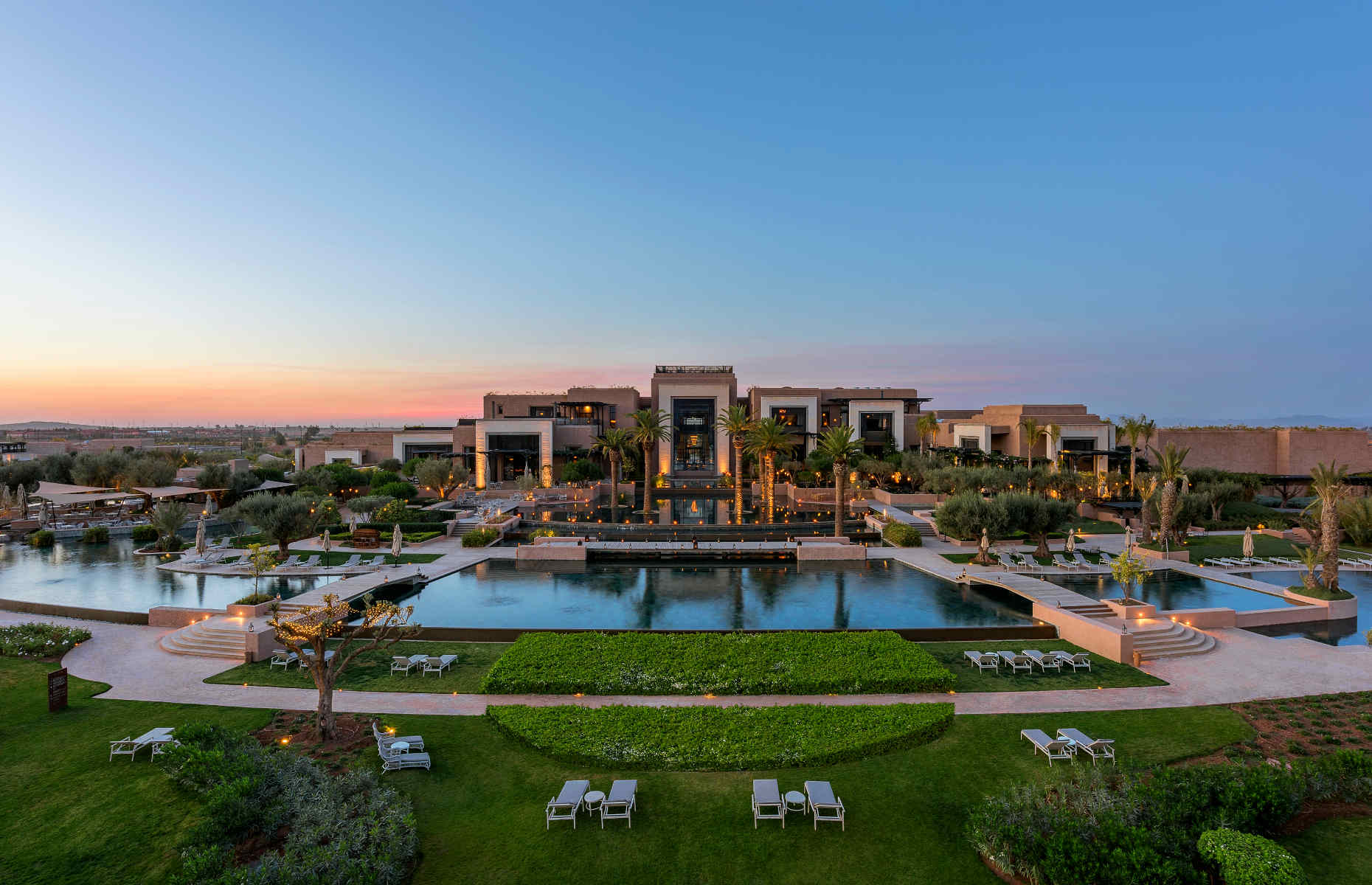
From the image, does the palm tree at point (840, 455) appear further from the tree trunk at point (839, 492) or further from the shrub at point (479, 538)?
the shrub at point (479, 538)

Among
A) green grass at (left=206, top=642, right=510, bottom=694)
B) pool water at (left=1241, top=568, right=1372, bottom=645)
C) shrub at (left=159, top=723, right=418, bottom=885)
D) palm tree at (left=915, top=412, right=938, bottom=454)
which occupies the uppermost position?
palm tree at (left=915, top=412, right=938, bottom=454)

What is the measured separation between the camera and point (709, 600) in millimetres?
20766

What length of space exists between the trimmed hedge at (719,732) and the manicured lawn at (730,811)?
200 mm

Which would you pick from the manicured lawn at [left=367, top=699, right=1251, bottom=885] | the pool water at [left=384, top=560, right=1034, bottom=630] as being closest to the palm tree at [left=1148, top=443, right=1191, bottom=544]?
the pool water at [left=384, top=560, right=1034, bottom=630]

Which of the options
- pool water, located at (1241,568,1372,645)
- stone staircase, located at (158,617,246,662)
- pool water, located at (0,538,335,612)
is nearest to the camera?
stone staircase, located at (158,617,246,662)

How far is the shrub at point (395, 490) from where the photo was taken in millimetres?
39750

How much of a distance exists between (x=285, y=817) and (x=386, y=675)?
6.11 m

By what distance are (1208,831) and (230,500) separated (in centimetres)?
4802

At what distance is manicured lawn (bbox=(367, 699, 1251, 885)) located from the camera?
7.78 meters

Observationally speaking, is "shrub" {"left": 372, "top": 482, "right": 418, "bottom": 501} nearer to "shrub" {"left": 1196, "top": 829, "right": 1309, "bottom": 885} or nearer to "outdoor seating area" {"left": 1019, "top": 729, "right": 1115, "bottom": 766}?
"outdoor seating area" {"left": 1019, "top": 729, "right": 1115, "bottom": 766}

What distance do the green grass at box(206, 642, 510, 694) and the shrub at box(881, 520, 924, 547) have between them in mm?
19471

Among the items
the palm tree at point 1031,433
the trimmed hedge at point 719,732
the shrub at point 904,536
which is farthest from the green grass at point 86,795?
the palm tree at point 1031,433

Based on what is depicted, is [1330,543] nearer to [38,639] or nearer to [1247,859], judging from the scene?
[1247,859]

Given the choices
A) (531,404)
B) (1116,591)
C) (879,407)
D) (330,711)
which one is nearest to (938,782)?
(330,711)
